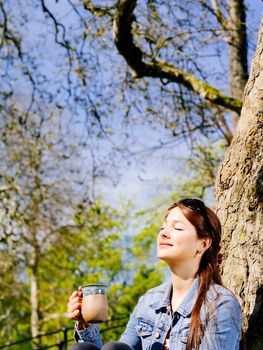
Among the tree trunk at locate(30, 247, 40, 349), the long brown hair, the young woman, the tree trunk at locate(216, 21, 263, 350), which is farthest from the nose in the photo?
the tree trunk at locate(30, 247, 40, 349)

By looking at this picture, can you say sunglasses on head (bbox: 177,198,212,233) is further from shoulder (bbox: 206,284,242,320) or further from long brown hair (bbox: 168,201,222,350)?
shoulder (bbox: 206,284,242,320)

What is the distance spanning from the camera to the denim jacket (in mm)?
2293

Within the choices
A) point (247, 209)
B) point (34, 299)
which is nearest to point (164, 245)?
point (247, 209)

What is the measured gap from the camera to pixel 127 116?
8750 mm

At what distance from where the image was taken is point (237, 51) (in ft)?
28.3

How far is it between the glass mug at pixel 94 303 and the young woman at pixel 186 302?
100mm

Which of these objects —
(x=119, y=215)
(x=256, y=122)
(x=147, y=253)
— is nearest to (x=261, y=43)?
(x=256, y=122)

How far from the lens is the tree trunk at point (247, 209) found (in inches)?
114

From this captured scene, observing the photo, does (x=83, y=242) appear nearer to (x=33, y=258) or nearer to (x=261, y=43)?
(x=33, y=258)

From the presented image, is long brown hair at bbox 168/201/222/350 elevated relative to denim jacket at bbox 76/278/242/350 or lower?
elevated

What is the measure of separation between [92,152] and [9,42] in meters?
2.02

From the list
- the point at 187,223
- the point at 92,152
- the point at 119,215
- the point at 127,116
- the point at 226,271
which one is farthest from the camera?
the point at 119,215

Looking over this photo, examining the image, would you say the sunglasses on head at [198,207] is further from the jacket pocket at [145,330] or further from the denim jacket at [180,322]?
the jacket pocket at [145,330]

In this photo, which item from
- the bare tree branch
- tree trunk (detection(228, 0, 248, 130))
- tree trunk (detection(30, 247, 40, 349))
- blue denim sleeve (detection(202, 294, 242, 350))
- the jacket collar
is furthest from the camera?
tree trunk (detection(30, 247, 40, 349))
